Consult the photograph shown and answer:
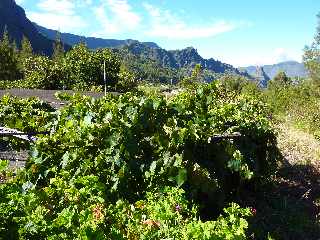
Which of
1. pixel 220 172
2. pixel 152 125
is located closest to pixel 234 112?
pixel 220 172

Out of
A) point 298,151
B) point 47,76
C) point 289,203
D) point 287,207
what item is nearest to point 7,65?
point 47,76

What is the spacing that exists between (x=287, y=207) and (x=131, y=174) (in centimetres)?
560

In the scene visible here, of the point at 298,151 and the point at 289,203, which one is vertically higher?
the point at 289,203

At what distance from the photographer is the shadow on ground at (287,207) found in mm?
9781

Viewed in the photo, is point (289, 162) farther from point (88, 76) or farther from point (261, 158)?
point (88, 76)

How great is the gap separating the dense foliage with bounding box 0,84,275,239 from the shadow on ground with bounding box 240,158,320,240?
3.56 feet

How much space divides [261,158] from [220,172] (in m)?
3.31

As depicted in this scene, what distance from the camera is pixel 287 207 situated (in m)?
11.4

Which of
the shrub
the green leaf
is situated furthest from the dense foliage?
the shrub

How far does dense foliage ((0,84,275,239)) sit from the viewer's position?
4434mm

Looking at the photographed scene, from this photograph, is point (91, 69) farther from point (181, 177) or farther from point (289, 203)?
point (181, 177)

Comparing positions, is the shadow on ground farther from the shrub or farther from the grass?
the shrub

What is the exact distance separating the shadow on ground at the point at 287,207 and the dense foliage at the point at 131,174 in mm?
1086

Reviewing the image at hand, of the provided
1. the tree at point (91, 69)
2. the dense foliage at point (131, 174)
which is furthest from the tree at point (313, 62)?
the dense foliage at point (131, 174)
